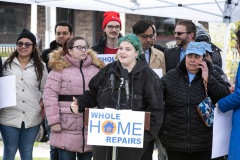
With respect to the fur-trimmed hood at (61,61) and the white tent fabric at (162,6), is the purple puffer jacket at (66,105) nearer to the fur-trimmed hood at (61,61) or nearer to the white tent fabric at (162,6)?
the fur-trimmed hood at (61,61)

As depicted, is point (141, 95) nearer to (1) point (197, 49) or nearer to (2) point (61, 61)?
(1) point (197, 49)

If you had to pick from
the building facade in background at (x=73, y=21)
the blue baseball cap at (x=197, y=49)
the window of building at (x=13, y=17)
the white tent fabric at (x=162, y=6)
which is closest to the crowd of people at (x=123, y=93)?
the blue baseball cap at (x=197, y=49)

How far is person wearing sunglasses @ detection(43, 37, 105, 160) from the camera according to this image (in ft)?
21.5

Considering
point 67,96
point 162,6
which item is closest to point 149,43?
point 67,96

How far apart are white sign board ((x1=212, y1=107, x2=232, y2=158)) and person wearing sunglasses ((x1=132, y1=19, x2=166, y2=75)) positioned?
4.55ft

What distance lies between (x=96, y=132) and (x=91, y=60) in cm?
154

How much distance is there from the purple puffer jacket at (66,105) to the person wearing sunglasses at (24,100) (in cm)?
35

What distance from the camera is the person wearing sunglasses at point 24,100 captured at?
681 cm

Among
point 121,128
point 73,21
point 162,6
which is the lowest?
point 121,128

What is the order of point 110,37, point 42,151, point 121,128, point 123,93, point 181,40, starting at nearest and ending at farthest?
point 121,128
point 123,93
point 181,40
point 110,37
point 42,151

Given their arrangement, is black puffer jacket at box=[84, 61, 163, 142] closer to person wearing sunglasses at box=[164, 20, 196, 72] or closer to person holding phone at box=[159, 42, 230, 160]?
person holding phone at box=[159, 42, 230, 160]

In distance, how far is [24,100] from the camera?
→ 6.86 meters

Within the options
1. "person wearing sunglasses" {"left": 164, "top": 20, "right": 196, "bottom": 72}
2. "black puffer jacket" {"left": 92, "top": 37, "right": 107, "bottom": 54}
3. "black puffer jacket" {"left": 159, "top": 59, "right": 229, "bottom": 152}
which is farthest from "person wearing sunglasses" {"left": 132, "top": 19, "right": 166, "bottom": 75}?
"black puffer jacket" {"left": 159, "top": 59, "right": 229, "bottom": 152}

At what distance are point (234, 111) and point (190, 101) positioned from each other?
48cm
